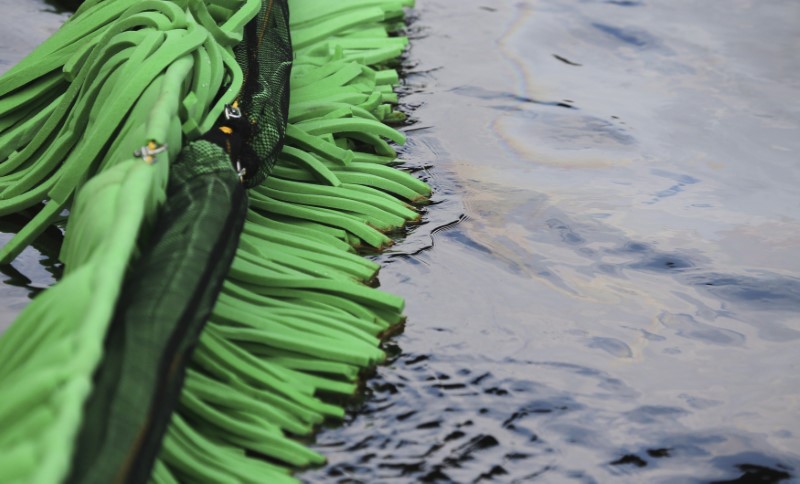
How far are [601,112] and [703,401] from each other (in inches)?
37.2

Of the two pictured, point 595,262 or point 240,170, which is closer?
point 240,170

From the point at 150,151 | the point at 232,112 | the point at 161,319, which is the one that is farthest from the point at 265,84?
the point at 161,319

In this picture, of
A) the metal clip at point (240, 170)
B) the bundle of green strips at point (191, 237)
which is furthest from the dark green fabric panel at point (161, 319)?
the metal clip at point (240, 170)

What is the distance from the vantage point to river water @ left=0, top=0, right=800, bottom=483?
112 cm

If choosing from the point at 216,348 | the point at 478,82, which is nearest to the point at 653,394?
the point at 216,348

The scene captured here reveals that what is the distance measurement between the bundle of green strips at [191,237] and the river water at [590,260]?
0.07m

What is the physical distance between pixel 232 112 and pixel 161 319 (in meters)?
0.51

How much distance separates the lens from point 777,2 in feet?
8.95

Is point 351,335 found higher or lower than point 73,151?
lower

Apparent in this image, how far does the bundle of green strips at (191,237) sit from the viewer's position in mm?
872

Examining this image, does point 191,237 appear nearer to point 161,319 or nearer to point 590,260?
point 161,319

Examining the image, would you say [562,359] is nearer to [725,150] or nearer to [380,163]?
[380,163]

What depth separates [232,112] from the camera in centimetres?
140

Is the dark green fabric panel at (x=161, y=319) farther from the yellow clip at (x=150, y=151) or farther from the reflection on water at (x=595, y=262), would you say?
the reflection on water at (x=595, y=262)
